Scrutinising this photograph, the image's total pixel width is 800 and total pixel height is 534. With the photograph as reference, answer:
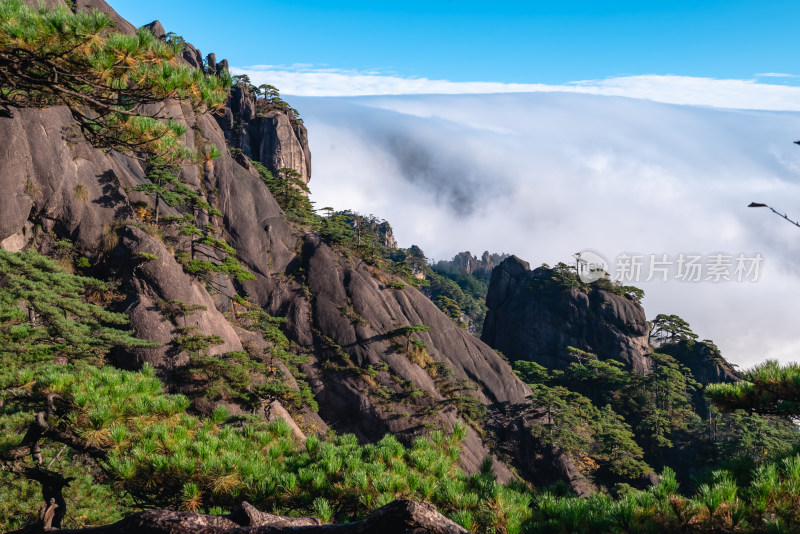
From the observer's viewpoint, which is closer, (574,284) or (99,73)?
(99,73)

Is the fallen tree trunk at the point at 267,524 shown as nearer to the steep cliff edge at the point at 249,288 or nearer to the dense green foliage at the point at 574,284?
the steep cliff edge at the point at 249,288

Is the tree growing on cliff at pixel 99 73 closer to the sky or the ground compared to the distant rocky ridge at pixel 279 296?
closer to the sky

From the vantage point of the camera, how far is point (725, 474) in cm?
398

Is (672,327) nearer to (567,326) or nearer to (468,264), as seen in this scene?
(567,326)

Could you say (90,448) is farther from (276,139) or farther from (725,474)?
(276,139)

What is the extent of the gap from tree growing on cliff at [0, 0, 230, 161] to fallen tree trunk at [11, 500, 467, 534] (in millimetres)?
4515

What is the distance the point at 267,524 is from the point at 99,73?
5.75m

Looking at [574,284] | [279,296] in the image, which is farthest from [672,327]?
[279,296]

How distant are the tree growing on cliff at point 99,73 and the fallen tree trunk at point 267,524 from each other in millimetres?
4515

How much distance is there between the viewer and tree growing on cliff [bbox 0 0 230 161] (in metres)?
4.79

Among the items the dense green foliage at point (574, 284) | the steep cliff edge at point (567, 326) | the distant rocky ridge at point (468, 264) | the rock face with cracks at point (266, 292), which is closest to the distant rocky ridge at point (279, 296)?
the rock face with cracks at point (266, 292)

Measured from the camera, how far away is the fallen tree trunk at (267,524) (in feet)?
8.97

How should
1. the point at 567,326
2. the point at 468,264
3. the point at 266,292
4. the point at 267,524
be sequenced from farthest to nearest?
the point at 468,264, the point at 567,326, the point at 266,292, the point at 267,524

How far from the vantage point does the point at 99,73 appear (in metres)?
5.41
